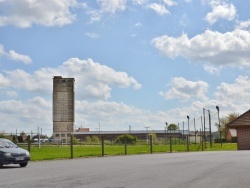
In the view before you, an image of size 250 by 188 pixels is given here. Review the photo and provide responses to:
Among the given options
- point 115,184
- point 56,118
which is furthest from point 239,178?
point 56,118

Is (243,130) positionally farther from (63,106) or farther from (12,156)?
(63,106)

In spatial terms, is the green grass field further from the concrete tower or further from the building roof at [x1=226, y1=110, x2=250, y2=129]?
the concrete tower

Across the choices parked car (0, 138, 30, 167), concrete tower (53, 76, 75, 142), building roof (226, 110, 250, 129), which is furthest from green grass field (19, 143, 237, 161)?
concrete tower (53, 76, 75, 142)

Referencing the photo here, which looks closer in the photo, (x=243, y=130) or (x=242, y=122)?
(x=242, y=122)

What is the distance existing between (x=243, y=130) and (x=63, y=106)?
238 ft

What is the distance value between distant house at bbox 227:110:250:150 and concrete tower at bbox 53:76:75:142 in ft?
232

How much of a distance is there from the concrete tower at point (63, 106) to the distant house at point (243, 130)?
7079cm

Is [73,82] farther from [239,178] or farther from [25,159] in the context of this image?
[239,178]

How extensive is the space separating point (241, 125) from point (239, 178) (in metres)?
41.0

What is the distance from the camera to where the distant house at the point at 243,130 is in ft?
173

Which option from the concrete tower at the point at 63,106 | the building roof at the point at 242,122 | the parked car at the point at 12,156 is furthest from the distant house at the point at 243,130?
the concrete tower at the point at 63,106

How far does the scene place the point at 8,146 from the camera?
22172 millimetres

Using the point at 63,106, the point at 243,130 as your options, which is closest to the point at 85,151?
the point at 243,130

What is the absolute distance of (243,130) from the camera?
5384 cm
